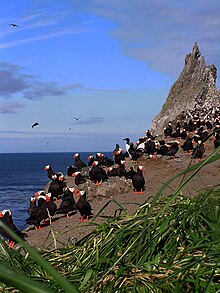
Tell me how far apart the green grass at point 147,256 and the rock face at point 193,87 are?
225 feet

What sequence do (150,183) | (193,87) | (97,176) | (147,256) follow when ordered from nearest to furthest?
(147,256)
(97,176)
(150,183)
(193,87)

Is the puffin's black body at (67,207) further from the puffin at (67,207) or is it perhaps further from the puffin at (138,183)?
the puffin at (138,183)

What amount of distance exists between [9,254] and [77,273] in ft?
0.88

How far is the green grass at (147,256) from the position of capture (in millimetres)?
1476

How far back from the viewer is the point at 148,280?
154 centimetres

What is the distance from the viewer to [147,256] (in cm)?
175

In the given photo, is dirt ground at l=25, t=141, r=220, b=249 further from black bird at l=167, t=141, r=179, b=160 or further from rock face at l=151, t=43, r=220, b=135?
rock face at l=151, t=43, r=220, b=135

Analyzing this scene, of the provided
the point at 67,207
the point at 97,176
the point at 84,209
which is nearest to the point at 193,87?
the point at 97,176

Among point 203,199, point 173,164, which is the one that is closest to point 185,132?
point 173,164

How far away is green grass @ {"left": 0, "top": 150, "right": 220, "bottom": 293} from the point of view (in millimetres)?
1476

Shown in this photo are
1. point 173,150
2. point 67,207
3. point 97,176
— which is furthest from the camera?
point 173,150

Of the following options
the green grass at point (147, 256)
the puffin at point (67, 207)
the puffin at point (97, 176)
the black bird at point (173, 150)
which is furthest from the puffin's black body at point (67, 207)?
the green grass at point (147, 256)

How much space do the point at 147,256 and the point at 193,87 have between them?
274ft

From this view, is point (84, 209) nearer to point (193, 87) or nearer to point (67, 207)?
point (67, 207)
